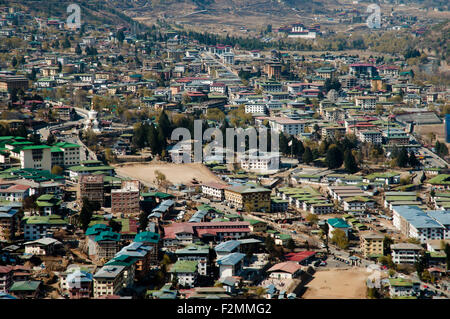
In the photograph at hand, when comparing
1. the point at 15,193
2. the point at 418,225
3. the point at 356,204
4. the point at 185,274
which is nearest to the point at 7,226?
the point at 15,193

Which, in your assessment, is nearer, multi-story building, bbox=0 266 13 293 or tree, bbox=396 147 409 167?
multi-story building, bbox=0 266 13 293

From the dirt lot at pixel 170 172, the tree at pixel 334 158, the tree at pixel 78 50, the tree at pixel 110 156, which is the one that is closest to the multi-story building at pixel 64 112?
the tree at pixel 110 156

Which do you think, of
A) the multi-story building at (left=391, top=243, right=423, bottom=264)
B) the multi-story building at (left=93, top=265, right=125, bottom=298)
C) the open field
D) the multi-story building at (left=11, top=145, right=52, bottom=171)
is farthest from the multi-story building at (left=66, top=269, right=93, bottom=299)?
the open field

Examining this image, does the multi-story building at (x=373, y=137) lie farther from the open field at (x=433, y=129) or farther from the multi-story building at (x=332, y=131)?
the open field at (x=433, y=129)

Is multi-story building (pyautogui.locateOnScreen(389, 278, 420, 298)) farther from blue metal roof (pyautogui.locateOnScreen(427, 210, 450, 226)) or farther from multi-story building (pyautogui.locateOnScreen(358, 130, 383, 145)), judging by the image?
multi-story building (pyautogui.locateOnScreen(358, 130, 383, 145))
